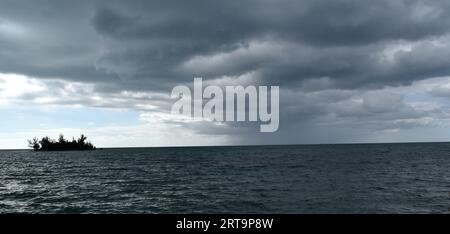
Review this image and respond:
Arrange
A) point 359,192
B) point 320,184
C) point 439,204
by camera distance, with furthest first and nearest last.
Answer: point 320,184 → point 359,192 → point 439,204

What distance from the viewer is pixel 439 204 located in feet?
101

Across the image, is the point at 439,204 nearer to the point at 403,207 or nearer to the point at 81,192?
the point at 403,207

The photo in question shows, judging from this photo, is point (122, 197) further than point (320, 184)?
No
